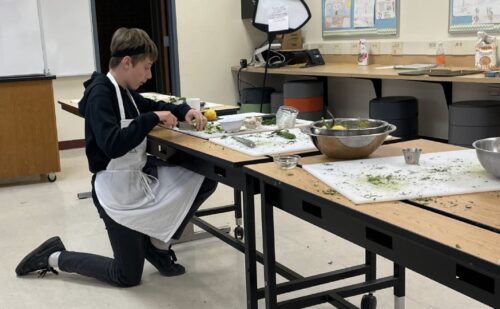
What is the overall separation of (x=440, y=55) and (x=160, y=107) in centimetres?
276

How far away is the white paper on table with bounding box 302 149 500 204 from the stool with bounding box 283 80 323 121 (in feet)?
12.5

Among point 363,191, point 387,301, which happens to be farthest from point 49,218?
point 363,191

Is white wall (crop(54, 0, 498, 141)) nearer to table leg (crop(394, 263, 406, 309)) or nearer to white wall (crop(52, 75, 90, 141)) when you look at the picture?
white wall (crop(52, 75, 90, 141))

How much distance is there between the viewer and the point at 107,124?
246 centimetres

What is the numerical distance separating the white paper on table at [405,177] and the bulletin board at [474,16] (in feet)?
9.56

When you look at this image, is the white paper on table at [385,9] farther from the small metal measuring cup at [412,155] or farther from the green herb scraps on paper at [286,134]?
the small metal measuring cup at [412,155]

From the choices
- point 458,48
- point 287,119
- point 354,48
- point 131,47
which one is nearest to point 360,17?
point 354,48

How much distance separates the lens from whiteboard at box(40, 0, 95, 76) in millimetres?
5984

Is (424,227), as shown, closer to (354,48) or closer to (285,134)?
(285,134)

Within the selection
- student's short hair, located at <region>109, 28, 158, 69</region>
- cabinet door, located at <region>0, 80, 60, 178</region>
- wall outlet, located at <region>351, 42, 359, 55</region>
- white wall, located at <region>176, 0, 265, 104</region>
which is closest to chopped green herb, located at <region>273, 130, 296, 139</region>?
student's short hair, located at <region>109, 28, 158, 69</region>

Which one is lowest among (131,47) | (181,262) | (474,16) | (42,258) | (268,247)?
(181,262)

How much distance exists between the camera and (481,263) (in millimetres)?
1117

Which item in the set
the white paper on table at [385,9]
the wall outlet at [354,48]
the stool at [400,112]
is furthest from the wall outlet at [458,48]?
the wall outlet at [354,48]

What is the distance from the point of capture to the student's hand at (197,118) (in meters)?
2.74
